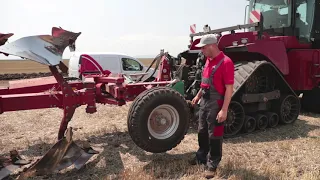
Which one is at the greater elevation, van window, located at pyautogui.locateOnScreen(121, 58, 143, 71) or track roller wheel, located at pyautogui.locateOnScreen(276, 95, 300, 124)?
van window, located at pyautogui.locateOnScreen(121, 58, 143, 71)

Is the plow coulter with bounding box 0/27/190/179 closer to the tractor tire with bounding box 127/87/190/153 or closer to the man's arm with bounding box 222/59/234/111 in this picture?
the tractor tire with bounding box 127/87/190/153

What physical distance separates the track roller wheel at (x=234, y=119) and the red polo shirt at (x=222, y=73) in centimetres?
183

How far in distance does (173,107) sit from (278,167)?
1.58 meters

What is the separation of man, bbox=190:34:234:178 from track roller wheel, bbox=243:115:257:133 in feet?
6.52

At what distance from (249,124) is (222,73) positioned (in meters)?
2.42

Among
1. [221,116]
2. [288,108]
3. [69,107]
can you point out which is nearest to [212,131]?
[221,116]

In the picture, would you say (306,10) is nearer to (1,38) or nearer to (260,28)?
(260,28)

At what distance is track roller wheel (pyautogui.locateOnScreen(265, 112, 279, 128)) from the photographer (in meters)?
6.12

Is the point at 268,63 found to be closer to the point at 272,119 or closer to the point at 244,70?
the point at 244,70

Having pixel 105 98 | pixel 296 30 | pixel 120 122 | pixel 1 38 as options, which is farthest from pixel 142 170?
pixel 296 30

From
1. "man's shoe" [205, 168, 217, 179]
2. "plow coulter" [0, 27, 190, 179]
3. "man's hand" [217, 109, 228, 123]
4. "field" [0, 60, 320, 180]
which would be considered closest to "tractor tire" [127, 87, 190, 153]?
"plow coulter" [0, 27, 190, 179]

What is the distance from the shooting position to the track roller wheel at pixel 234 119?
18.3 ft

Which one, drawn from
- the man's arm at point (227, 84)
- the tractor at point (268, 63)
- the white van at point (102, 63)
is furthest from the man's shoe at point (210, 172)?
the white van at point (102, 63)

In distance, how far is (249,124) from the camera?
19.2ft
